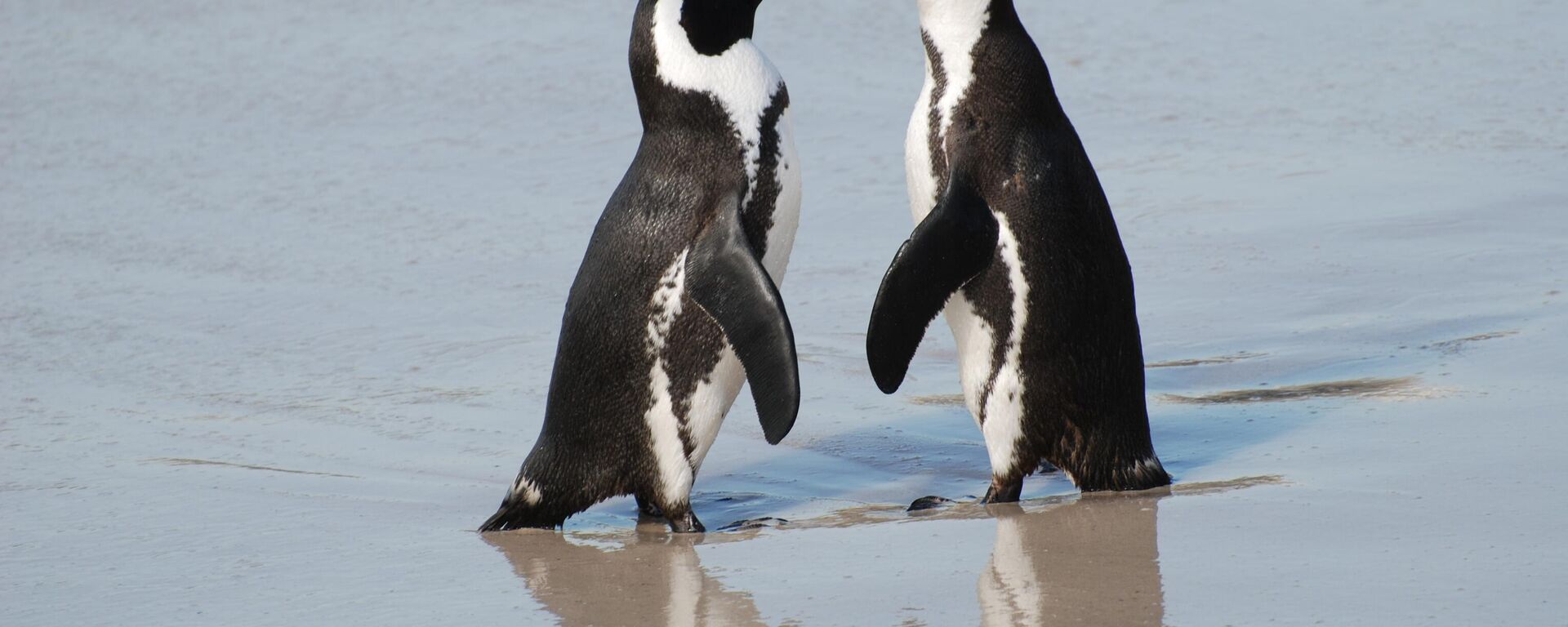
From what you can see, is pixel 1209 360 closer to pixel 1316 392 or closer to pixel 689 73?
pixel 1316 392

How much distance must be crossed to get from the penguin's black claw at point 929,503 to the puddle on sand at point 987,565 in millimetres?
36

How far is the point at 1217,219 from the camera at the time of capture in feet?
17.7

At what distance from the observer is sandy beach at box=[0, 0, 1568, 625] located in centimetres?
267

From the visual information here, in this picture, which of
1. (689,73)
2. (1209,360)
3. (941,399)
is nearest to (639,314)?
(689,73)

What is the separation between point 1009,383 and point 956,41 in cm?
61

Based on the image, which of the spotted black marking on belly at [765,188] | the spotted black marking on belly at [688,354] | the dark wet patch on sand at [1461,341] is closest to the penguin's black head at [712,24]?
the spotted black marking on belly at [765,188]

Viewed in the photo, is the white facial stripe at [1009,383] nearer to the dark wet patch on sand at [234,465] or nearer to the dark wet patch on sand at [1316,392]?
the dark wet patch on sand at [1316,392]

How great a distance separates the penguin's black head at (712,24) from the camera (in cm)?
320

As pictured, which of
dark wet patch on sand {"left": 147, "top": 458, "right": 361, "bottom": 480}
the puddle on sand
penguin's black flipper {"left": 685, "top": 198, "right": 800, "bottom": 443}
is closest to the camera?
the puddle on sand

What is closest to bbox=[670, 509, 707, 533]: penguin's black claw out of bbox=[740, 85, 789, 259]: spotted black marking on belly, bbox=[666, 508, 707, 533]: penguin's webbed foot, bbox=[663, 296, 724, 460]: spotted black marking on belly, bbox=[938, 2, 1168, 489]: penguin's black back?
bbox=[666, 508, 707, 533]: penguin's webbed foot

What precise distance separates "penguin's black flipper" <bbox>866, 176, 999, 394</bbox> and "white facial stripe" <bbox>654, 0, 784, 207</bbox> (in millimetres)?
304

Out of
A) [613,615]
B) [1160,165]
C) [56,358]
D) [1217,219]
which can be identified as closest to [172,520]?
[613,615]

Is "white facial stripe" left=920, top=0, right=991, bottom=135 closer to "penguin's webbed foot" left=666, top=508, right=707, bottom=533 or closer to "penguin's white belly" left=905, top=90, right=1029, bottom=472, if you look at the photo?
"penguin's white belly" left=905, top=90, right=1029, bottom=472

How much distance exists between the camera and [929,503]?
10.3 feet
